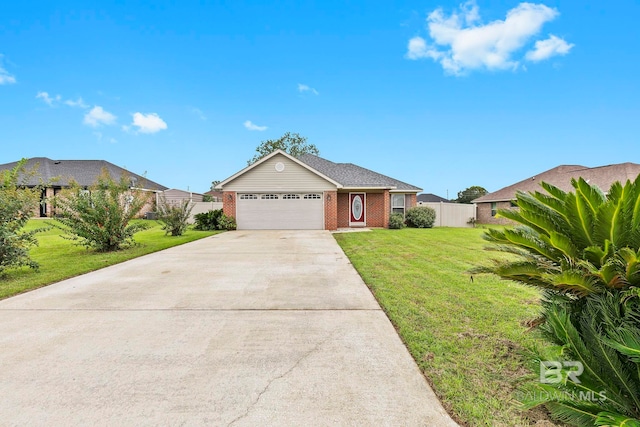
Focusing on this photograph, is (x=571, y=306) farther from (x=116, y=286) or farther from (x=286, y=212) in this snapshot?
(x=286, y=212)

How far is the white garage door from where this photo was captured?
1903cm

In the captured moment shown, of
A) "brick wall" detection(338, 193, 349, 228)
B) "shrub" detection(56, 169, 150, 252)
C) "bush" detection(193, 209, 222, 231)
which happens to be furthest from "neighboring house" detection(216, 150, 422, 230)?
"shrub" detection(56, 169, 150, 252)

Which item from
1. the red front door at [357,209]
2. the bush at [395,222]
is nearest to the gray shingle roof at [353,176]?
the red front door at [357,209]

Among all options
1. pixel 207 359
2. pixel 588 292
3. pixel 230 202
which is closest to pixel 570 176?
pixel 230 202

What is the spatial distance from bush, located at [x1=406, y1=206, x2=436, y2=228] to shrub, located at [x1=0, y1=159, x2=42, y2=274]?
19.2 m

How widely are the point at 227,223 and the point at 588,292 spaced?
18.1 metres

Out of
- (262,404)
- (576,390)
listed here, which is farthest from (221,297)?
(576,390)

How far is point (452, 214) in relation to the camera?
2380 cm

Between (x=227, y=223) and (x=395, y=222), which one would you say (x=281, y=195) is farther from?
(x=395, y=222)

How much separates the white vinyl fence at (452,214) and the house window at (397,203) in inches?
91.8

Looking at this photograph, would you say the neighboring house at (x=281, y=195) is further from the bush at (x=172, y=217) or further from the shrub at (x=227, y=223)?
the bush at (x=172, y=217)

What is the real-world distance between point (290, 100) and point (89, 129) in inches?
608

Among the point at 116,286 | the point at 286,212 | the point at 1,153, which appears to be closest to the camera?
the point at 116,286

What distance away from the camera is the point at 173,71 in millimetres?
17547
